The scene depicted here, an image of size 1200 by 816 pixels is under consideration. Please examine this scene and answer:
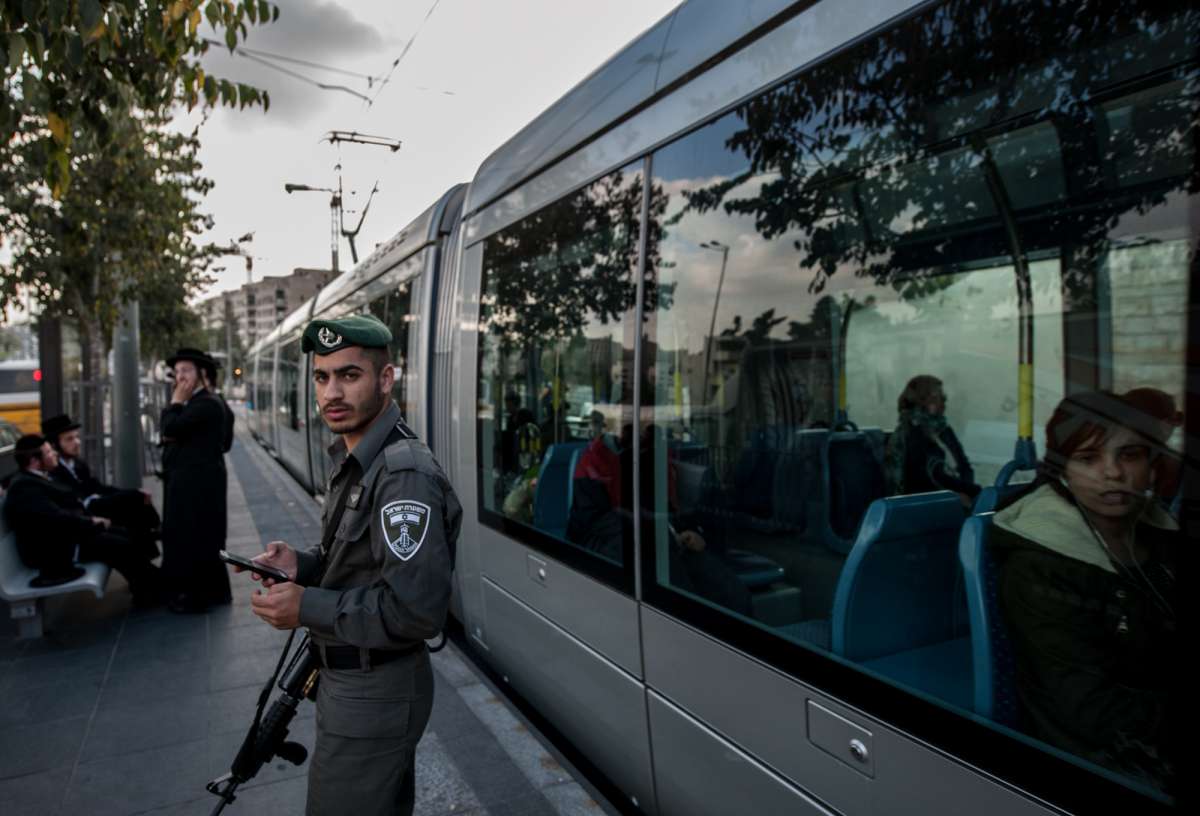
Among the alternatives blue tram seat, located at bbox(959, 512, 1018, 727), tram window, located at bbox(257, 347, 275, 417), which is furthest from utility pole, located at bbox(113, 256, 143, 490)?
blue tram seat, located at bbox(959, 512, 1018, 727)

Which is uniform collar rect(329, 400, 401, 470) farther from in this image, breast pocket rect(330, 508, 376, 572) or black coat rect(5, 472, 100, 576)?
black coat rect(5, 472, 100, 576)

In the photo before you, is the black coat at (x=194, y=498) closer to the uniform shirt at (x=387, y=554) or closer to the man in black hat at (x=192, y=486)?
the man in black hat at (x=192, y=486)

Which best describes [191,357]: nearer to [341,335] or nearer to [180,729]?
[180,729]

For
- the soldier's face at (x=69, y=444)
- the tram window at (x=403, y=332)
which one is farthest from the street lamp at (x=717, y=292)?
the soldier's face at (x=69, y=444)

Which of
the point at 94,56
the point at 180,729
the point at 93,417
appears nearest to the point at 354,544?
the point at 180,729

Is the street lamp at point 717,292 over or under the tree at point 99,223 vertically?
under

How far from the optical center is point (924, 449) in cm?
405

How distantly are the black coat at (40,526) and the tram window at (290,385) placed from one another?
784 centimetres

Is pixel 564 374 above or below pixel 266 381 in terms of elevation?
below

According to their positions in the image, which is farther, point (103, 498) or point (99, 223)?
point (99, 223)

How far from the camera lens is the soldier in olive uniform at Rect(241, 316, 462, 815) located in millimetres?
1967

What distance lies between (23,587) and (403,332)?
10.8 ft

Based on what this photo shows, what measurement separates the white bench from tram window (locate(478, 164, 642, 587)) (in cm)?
330

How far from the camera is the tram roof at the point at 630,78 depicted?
8.59 ft
